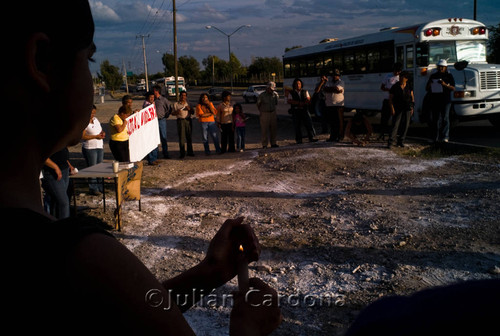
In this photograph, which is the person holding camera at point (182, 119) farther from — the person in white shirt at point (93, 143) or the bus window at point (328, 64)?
the bus window at point (328, 64)

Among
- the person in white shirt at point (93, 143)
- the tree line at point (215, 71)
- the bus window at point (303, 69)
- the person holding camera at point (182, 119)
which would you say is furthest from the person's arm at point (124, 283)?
the tree line at point (215, 71)

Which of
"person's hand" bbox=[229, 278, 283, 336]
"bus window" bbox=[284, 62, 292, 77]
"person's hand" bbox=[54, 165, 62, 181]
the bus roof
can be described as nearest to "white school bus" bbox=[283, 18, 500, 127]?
the bus roof

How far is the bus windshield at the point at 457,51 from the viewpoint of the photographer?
14805 mm

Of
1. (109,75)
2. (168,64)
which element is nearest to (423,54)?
(109,75)

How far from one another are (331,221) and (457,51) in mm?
11089

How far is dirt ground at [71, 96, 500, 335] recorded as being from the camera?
4.52m

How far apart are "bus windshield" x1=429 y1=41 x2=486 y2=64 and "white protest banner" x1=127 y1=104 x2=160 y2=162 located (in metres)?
8.89

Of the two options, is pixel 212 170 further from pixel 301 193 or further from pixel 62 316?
pixel 62 316

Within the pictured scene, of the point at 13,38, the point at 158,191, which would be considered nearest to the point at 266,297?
the point at 13,38

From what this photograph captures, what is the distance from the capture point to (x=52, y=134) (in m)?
0.92

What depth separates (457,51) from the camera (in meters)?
15.1

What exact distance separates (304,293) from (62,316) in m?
4.03

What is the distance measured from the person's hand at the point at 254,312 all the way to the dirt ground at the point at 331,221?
2.86 meters

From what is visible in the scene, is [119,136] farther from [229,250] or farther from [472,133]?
[472,133]
